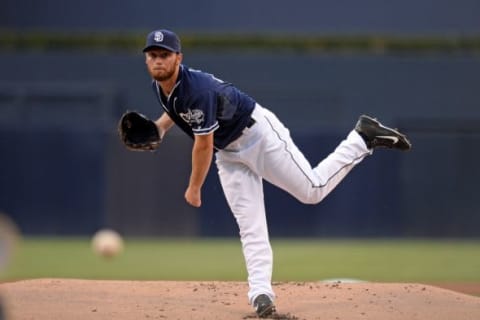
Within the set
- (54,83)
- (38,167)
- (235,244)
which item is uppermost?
(54,83)

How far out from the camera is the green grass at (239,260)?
9.38 metres

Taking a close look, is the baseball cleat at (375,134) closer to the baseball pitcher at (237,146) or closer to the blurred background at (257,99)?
the baseball pitcher at (237,146)

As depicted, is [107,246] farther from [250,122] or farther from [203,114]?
[203,114]

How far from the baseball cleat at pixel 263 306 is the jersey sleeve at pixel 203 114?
0.94 meters

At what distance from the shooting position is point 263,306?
5.21 meters

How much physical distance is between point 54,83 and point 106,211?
2.49m

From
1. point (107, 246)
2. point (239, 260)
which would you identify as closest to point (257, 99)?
point (239, 260)

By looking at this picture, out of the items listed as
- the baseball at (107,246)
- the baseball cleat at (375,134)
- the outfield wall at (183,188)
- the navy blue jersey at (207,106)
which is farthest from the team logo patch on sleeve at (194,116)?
the outfield wall at (183,188)

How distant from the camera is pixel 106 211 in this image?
42.7ft

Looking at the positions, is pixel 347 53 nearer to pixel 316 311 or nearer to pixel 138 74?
pixel 138 74

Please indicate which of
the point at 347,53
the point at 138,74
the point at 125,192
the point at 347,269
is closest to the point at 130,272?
the point at 347,269

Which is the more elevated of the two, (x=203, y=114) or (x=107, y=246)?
(x=203, y=114)

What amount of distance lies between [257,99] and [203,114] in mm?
9202

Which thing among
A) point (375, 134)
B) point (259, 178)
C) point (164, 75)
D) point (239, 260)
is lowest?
point (239, 260)
